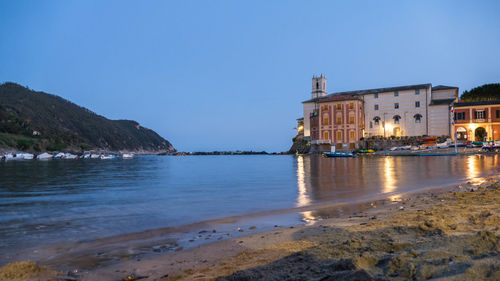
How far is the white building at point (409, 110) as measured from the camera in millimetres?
72875

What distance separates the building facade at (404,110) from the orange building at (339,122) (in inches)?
10.7

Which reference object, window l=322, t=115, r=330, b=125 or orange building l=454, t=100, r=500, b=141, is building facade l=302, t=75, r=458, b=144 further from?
orange building l=454, t=100, r=500, b=141

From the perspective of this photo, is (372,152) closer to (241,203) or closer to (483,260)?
(241,203)

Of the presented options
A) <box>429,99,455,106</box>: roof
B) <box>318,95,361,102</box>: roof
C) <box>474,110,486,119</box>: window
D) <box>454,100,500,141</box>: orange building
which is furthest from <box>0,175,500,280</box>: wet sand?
<box>318,95,361,102</box>: roof

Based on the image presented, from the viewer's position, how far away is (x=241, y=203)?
14016 mm

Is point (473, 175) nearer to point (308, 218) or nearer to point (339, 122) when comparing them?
point (308, 218)

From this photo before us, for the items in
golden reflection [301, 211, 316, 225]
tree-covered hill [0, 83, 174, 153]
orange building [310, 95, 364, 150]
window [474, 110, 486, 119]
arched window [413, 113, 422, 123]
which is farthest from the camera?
tree-covered hill [0, 83, 174, 153]

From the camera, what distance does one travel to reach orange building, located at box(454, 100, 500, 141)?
6500 cm

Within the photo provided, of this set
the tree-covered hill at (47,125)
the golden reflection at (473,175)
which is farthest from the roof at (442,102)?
the tree-covered hill at (47,125)

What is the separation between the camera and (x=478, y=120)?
6594cm

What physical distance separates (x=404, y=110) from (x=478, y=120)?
49.8 feet

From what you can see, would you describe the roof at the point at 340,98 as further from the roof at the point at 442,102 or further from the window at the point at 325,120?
the roof at the point at 442,102

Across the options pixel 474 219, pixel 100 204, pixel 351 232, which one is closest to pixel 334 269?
pixel 351 232

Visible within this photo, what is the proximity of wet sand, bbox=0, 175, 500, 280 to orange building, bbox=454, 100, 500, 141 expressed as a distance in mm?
70911
